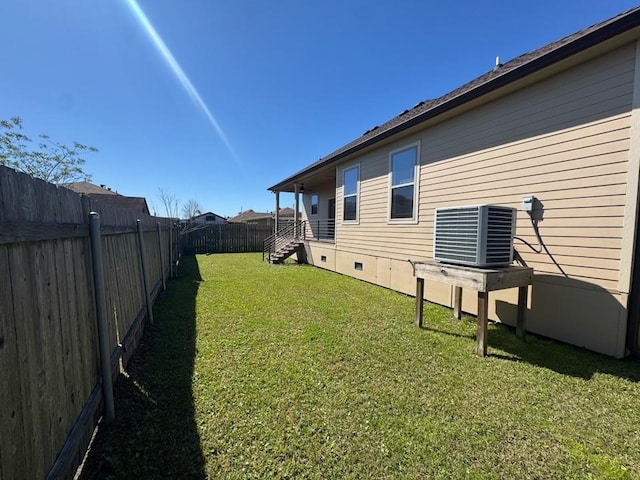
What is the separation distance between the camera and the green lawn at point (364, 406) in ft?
5.99

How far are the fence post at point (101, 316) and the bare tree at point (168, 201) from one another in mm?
33325

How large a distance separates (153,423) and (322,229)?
11032 mm

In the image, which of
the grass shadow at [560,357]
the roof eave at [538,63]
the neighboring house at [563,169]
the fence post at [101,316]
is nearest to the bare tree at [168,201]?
the roof eave at [538,63]

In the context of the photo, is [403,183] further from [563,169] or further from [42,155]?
[42,155]

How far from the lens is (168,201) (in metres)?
32.0

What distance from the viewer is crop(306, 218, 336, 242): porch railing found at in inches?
475

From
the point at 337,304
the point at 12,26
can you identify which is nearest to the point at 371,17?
the point at 337,304

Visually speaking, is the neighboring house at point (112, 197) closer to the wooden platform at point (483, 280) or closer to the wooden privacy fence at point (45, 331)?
the wooden privacy fence at point (45, 331)

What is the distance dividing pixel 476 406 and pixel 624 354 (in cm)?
239

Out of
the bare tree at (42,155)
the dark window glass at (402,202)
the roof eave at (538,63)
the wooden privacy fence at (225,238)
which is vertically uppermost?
the bare tree at (42,155)

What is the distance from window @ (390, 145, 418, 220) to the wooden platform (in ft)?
7.86

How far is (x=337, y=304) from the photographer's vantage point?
18.6 feet

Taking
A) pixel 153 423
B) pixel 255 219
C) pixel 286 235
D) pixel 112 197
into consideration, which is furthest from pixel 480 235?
pixel 255 219

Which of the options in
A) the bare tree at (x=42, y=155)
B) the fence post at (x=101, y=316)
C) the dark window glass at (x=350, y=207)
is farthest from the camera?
the bare tree at (x=42, y=155)
